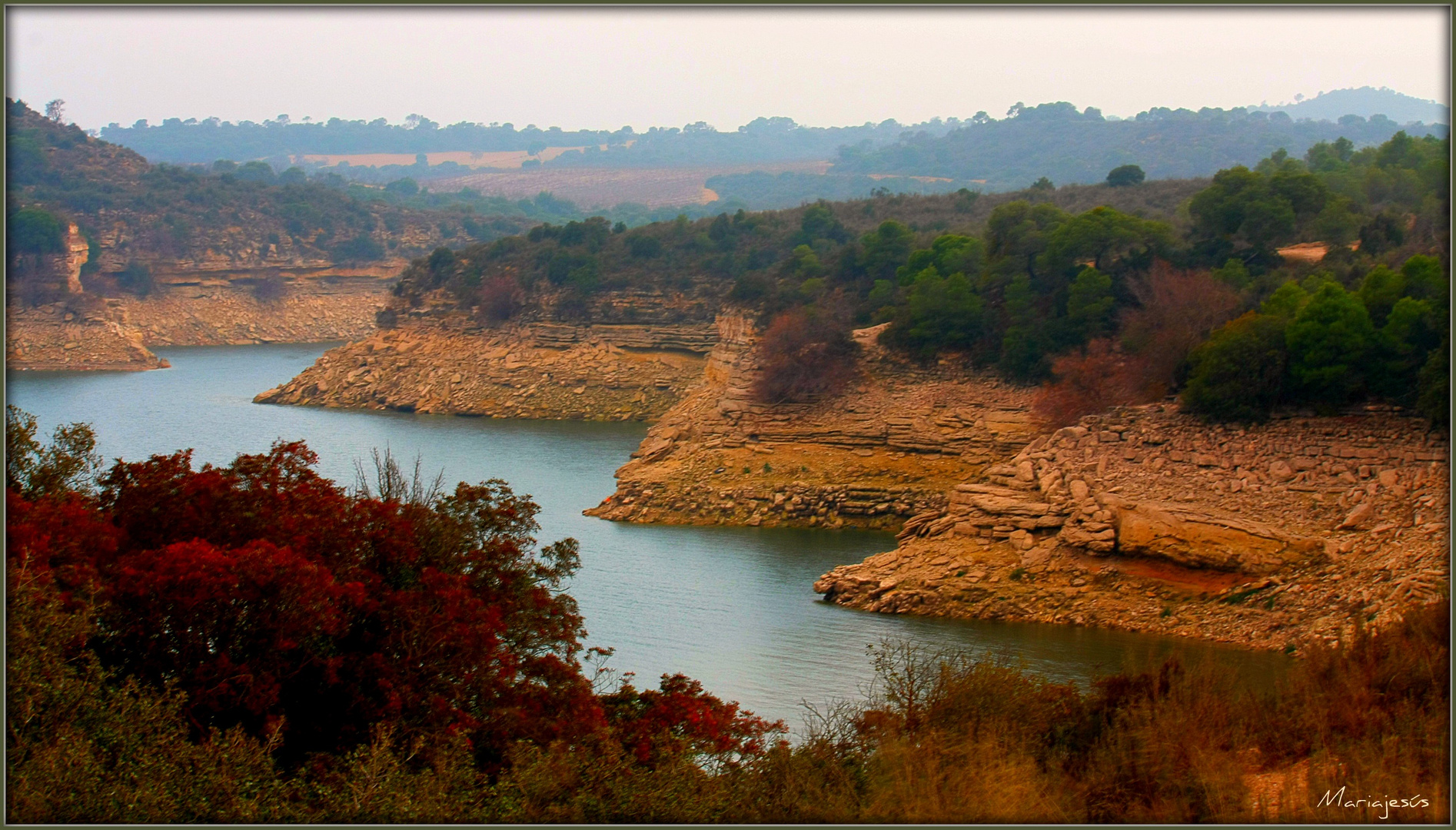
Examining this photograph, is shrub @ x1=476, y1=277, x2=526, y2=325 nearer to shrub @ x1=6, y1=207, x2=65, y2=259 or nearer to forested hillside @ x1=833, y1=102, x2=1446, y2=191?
shrub @ x1=6, y1=207, x2=65, y2=259

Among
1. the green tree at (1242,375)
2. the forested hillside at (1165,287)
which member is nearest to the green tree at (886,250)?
the forested hillside at (1165,287)

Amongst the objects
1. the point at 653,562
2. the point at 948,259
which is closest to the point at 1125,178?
the point at 948,259

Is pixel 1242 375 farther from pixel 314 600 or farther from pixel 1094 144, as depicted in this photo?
pixel 1094 144

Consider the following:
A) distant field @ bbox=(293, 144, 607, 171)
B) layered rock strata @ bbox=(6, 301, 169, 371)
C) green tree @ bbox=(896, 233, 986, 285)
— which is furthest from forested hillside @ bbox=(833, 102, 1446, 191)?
green tree @ bbox=(896, 233, 986, 285)

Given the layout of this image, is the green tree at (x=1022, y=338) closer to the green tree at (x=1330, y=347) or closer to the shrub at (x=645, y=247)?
the green tree at (x=1330, y=347)

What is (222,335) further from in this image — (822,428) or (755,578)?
(755,578)
